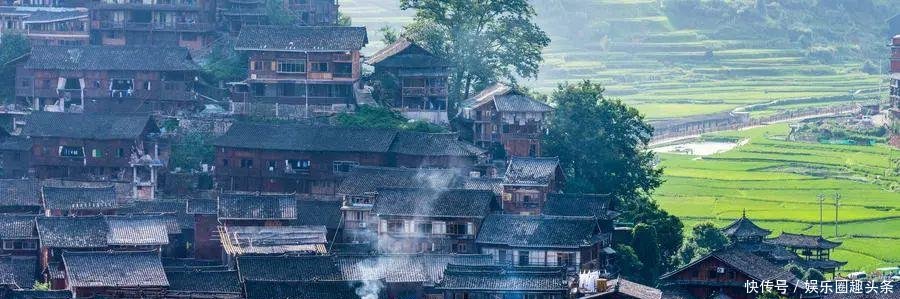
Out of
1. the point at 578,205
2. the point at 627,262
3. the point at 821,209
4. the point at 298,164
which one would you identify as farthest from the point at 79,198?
the point at 821,209

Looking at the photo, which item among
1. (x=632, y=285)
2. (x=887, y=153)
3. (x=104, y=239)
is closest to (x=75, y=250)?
(x=104, y=239)

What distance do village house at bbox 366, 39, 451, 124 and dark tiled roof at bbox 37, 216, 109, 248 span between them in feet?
54.2

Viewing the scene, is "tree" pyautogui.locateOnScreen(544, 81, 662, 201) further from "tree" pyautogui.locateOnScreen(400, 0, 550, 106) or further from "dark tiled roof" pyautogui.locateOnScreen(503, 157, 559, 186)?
"tree" pyautogui.locateOnScreen(400, 0, 550, 106)

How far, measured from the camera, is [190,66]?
80625mm

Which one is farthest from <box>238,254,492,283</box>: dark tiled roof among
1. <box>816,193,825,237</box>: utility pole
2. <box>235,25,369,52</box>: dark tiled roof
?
<box>816,193,825,237</box>: utility pole

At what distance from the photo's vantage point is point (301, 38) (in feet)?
262

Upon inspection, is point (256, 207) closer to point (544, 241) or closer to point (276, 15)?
point (544, 241)

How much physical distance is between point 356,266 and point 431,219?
4541mm

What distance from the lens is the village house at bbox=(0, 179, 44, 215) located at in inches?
2869

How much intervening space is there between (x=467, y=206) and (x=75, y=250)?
13.8m

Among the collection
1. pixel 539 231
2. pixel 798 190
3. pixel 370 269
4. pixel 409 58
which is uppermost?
pixel 409 58

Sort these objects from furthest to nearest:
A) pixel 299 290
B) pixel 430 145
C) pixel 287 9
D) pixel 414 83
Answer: pixel 287 9 → pixel 414 83 → pixel 430 145 → pixel 299 290

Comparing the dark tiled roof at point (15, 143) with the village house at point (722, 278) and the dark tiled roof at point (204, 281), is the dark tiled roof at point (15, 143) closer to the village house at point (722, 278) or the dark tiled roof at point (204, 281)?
the dark tiled roof at point (204, 281)

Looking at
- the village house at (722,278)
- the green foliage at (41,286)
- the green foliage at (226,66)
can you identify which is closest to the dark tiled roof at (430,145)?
the green foliage at (226,66)
